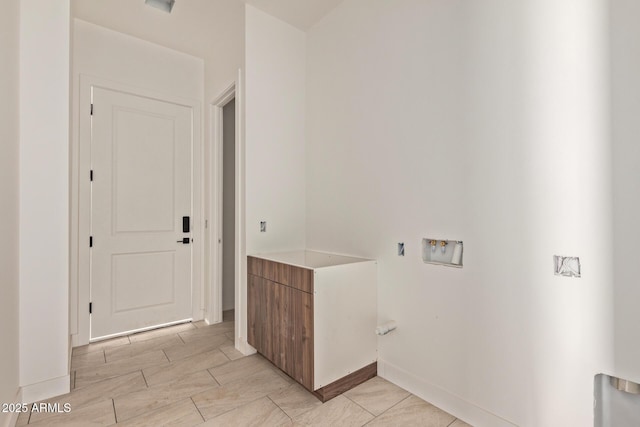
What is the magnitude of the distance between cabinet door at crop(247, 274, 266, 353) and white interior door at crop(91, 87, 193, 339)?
1196 mm

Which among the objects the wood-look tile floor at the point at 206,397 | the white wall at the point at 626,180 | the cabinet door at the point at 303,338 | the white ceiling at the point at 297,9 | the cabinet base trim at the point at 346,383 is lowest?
the wood-look tile floor at the point at 206,397

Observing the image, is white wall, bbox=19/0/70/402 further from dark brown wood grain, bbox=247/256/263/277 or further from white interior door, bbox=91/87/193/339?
dark brown wood grain, bbox=247/256/263/277

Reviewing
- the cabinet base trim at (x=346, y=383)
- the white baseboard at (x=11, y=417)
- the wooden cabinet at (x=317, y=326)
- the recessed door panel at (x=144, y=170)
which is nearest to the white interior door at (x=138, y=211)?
the recessed door panel at (x=144, y=170)

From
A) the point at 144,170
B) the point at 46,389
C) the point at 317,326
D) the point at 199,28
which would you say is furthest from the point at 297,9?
the point at 46,389

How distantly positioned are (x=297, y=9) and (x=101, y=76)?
6.34ft

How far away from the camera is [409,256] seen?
6.61 ft

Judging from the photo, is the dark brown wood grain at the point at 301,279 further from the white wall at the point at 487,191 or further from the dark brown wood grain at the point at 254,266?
the white wall at the point at 487,191

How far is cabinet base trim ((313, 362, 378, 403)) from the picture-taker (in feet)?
6.28

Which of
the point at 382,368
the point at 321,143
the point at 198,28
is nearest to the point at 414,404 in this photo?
the point at 382,368

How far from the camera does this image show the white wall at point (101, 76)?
2.79 metres

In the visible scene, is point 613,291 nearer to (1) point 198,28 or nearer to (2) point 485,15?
(2) point 485,15

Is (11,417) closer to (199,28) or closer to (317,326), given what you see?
(317,326)

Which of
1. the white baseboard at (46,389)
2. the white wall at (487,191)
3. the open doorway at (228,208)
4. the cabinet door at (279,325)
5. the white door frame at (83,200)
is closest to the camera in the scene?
the white wall at (487,191)

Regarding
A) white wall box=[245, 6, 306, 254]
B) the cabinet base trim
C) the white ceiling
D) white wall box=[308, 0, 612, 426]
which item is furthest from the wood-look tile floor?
the white ceiling
